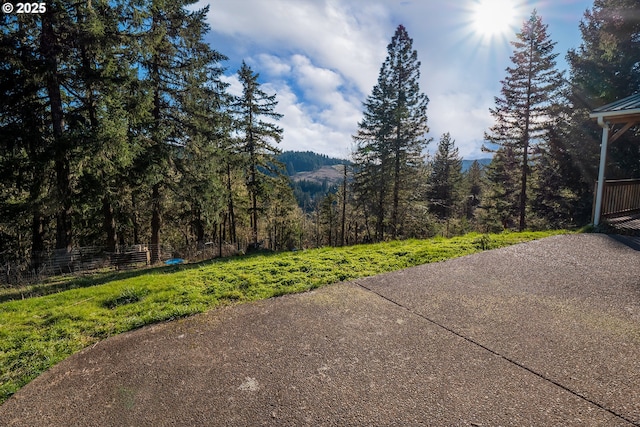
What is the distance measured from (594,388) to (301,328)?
245 cm

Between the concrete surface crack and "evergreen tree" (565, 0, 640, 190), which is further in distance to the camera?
"evergreen tree" (565, 0, 640, 190)

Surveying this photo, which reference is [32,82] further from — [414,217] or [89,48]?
[414,217]

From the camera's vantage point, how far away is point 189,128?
39.1ft

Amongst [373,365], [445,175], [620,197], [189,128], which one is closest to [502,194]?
[445,175]

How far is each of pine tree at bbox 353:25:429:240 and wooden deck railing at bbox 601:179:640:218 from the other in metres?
9.62

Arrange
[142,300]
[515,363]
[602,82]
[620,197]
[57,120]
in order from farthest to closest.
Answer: [602,82]
[57,120]
[620,197]
[142,300]
[515,363]

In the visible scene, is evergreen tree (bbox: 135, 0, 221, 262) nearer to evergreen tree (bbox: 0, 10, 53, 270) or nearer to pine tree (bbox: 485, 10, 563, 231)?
evergreen tree (bbox: 0, 10, 53, 270)

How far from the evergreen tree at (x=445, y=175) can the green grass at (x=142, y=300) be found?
23965 millimetres

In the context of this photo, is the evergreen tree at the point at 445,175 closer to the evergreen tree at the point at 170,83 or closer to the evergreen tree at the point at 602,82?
the evergreen tree at the point at 602,82

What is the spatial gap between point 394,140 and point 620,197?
34.0 ft

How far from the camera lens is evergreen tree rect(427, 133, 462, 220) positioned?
29.0m

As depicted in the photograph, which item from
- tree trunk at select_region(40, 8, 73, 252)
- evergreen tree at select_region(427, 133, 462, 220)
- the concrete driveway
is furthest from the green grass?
evergreen tree at select_region(427, 133, 462, 220)

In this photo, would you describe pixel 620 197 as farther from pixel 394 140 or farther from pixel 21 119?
pixel 21 119

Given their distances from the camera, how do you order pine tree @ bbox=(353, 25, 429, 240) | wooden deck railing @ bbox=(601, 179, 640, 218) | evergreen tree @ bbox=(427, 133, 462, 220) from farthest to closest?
evergreen tree @ bbox=(427, 133, 462, 220)
pine tree @ bbox=(353, 25, 429, 240)
wooden deck railing @ bbox=(601, 179, 640, 218)
